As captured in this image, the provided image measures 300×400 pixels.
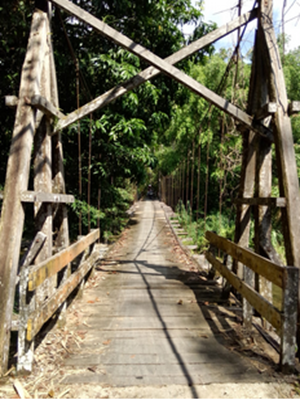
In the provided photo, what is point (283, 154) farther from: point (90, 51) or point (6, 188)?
point (90, 51)

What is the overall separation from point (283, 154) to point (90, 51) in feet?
16.4

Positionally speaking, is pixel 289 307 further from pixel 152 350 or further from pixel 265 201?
pixel 265 201

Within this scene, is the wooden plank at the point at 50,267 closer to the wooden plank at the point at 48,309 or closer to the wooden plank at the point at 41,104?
the wooden plank at the point at 48,309

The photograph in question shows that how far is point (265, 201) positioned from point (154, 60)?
6.72ft

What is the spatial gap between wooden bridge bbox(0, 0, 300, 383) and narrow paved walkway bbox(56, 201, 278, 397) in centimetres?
2

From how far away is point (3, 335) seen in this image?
259 centimetres

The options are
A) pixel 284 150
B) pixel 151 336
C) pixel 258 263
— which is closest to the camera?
pixel 258 263

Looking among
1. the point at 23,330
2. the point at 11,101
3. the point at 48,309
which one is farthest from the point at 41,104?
the point at 23,330


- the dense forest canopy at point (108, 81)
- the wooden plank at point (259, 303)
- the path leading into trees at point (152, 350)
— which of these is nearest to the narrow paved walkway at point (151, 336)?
the path leading into trees at point (152, 350)

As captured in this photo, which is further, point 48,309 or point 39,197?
point 39,197

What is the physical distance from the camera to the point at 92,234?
4.95m

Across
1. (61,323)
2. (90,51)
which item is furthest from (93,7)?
(61,323)

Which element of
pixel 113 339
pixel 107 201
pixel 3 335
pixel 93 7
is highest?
pixel 93 7

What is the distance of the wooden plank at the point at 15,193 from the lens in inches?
105
